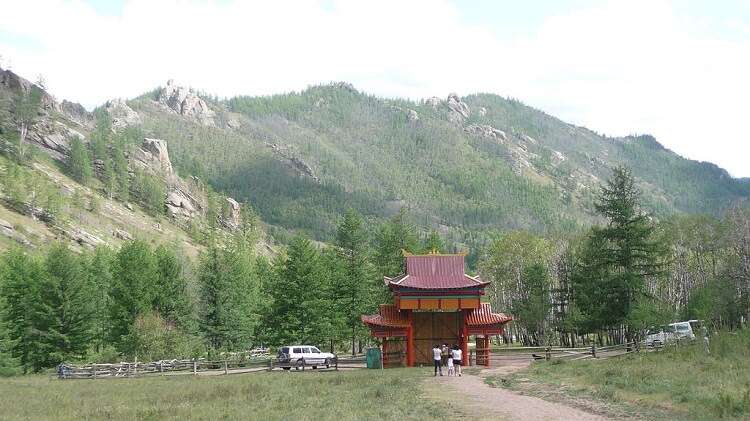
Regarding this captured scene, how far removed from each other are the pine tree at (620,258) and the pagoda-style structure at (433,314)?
1073 cm

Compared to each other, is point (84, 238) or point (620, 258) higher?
point (84, 238)

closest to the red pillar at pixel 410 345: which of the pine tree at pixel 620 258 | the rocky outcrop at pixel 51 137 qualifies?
the pine tree at pixel 620 258

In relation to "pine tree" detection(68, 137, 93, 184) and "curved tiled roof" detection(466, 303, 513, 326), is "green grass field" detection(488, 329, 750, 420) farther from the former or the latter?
"pine tree" detection(68, 137, 93, 184)

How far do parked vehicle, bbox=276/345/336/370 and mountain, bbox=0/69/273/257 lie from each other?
76.7m

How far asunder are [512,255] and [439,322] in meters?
34.8

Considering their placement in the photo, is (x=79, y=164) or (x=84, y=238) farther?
(x=79, y=164)

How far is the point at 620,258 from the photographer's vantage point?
52.2 m

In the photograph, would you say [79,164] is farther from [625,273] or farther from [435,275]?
[625,273]

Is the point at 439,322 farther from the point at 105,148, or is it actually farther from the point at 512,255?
the point at 105,148

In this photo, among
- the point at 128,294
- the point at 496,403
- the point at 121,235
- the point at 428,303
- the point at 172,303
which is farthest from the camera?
the point at 121,235

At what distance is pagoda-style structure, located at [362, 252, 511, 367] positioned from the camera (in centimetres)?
4541

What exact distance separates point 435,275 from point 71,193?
424 ft

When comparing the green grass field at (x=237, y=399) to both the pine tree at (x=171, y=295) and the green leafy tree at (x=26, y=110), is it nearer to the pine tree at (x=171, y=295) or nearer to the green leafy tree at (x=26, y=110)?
the pine tree at (x=171, y=295)

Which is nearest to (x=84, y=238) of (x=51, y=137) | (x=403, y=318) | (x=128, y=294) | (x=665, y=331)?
(x=51, y=137)
